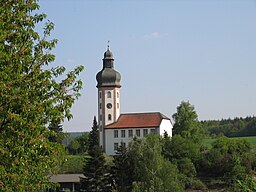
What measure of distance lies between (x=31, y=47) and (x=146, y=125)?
2599 inches

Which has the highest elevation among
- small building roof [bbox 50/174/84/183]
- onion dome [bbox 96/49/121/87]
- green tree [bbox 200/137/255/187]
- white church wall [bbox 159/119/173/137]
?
onion dome [bbox 96/49/121/87]

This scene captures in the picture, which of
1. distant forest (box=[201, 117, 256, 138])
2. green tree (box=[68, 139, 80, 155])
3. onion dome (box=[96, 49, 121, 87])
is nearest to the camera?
onion dome (box=[96, 49, 121, 87])

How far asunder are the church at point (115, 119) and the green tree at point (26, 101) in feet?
214

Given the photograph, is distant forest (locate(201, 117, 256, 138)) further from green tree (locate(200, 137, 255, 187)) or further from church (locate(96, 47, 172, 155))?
green tree (locate(200, 137, 255, 187))

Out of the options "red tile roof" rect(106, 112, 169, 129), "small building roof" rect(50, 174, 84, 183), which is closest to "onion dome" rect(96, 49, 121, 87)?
"red tile roof" rect(106, 112, 169, 129)

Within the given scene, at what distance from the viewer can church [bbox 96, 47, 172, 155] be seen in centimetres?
7706

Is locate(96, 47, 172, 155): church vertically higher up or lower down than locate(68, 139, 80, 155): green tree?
higher up

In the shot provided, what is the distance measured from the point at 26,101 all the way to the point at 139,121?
223 feet

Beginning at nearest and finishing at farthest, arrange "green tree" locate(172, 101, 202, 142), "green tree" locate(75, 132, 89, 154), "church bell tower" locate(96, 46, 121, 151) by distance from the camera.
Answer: "green tree" locate(172, 101, 202, 142), "church bell tower" locate(96, 46, 121, 151), "green tree" locate(75, 132, 89, 154)

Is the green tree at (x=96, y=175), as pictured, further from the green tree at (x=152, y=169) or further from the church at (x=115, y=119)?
the church at (x=115, y=119)

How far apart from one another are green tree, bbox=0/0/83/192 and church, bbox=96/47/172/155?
65.3 m

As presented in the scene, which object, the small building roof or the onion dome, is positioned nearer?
the small building roof

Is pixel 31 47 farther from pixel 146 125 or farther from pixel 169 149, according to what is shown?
pixel 146 125

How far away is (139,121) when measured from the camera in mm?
78125
